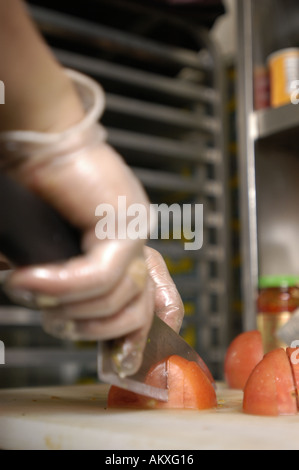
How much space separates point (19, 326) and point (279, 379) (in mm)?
1079

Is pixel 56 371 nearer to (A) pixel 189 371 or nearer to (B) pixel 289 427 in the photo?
(A) pixel 189 371

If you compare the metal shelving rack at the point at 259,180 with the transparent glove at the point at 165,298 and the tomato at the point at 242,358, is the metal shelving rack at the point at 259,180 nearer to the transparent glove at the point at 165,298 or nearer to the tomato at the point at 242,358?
the tomato at the point at 242,358

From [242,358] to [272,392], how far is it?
302mm

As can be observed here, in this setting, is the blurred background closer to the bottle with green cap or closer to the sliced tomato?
the bottle with green cap

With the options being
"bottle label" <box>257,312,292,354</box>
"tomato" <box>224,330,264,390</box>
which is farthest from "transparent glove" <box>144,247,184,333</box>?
"bottle label" <box>257,312,292,354</box>

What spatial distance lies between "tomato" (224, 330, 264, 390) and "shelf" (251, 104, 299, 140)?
677 mm

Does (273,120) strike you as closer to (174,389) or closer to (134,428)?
(174,389)

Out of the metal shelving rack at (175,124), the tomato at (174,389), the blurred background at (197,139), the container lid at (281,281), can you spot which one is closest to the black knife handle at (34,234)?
the tomato at (174,389)

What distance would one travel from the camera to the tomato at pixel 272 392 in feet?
2.58

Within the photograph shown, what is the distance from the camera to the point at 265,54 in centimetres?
179

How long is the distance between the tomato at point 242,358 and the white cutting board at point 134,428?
0.18 metres

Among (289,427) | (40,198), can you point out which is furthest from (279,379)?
(40,198)

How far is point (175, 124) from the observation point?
1.96m
